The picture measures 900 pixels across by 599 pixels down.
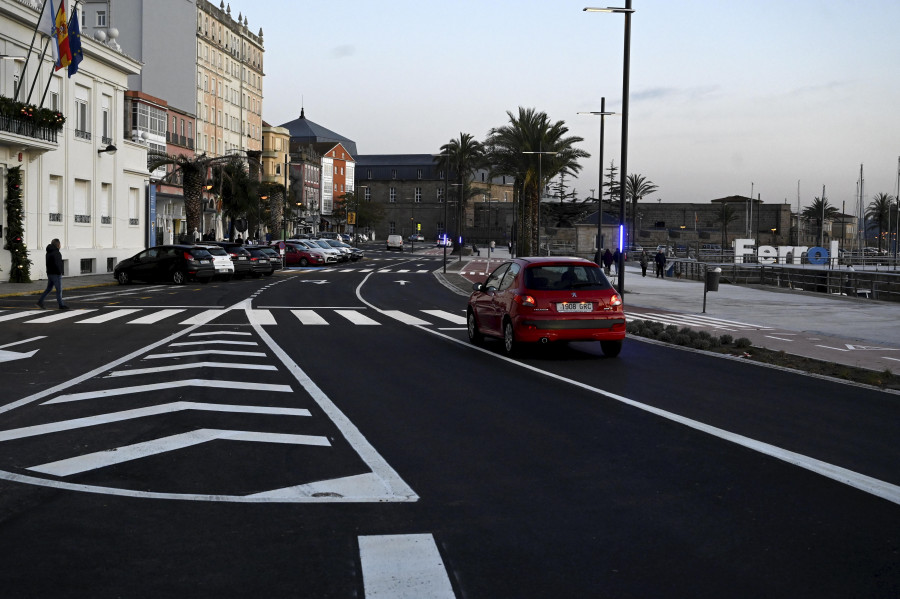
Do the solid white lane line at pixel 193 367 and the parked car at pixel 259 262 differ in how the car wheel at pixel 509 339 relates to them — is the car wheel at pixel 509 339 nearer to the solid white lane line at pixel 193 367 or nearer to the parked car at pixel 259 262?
the solid white lane line at pixel 193 367

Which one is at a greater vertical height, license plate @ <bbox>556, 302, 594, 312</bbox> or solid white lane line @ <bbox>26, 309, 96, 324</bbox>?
license plate @ <bbox>556, 302, 594, 312</bbox>

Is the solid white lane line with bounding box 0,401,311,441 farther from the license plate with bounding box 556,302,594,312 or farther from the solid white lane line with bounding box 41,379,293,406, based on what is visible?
the license plate with bounding box 556,302,594,312

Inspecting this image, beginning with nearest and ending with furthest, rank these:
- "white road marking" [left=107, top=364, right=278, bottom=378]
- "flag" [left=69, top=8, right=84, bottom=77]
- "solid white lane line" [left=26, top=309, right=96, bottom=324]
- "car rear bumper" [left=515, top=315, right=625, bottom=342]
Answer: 1. "white road marking" [left=107, top=364, right=278, bottom=378]
2. "car rear bumper" [left=515, top=315, right=625, bottom=342]
3. "solid white lane line" [left=26, top=309, right=96, bottom=324]
4. "flag" [left=69, top=8, right=84, bottom=77]

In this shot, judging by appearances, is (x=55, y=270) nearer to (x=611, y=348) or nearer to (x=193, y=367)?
(x=193, y=367)

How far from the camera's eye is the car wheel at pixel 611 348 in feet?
50.0

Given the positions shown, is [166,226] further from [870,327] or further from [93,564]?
[93,564]

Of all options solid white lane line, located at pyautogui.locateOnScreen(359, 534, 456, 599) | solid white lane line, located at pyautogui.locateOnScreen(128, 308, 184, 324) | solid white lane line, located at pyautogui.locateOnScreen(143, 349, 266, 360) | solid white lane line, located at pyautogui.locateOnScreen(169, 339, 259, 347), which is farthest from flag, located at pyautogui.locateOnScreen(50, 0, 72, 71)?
solid white lane line, located at pyautogui.locateOnScreen(359, 534, 456, 599)

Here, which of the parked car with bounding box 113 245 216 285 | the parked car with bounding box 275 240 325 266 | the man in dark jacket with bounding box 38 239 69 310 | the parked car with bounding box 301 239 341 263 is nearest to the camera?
the man in dark jacket with bounding box 38 239 69 310

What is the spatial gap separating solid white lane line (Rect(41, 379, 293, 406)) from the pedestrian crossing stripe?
29.4ft

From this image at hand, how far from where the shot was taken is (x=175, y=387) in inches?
434

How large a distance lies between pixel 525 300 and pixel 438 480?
8103 millimetres

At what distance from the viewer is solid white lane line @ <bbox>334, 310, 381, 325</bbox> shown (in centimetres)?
2191

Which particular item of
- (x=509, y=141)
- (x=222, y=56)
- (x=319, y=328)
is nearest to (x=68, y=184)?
(x=319, y=328)

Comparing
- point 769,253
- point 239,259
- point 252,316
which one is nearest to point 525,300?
point 252,316
